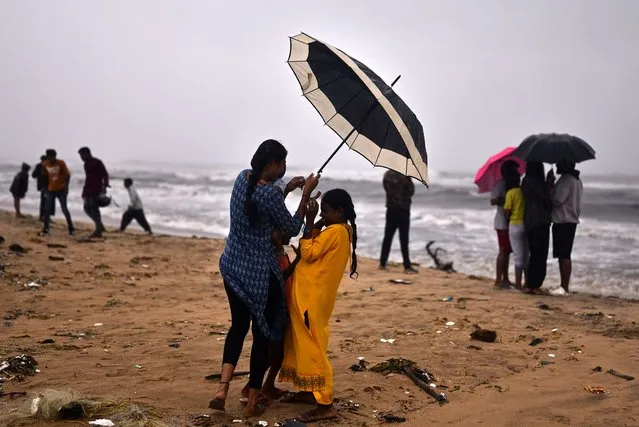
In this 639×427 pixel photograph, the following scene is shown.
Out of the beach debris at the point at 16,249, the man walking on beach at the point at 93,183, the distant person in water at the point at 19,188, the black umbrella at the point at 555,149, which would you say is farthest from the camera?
the distant person in water at the point at 19,188

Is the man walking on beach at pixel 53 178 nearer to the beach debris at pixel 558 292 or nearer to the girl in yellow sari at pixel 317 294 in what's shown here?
the beach debris at pixel 558 292

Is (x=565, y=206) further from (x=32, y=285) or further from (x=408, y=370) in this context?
(x=32, y=285)

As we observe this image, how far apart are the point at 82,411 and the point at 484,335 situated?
3912 millimetres

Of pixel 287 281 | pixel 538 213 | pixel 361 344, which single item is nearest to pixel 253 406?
pixel 287 281

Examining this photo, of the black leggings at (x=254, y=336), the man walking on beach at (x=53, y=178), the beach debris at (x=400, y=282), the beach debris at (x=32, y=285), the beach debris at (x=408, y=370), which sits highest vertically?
the man walking on beach at (x=53, y=178)

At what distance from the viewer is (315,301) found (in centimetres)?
424

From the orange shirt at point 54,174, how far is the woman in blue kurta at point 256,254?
10.2 metres

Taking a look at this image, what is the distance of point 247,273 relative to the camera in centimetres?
410

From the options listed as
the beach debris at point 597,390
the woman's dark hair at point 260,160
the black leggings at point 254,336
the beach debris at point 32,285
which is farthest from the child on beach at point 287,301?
the beach debris at point 32,285

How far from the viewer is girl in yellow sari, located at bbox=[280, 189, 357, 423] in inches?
167

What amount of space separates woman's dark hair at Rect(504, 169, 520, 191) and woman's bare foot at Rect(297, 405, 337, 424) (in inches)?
220

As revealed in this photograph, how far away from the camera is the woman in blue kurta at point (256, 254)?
4047 millimetres

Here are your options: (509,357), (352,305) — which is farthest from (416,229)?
(509,357)

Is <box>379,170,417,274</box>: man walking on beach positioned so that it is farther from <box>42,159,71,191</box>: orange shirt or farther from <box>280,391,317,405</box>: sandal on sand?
<box>280,391,317,405</box>: sandal on sand
